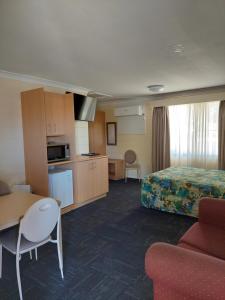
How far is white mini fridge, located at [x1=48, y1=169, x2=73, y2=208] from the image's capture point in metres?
3.64

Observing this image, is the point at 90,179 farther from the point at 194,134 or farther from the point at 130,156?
the point at 194,134

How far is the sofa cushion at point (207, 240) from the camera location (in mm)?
1736

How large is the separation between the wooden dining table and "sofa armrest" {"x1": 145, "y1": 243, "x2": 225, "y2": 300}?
46.1 inches

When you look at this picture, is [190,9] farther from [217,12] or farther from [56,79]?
[56,79]

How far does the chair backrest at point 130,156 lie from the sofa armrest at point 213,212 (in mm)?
3949

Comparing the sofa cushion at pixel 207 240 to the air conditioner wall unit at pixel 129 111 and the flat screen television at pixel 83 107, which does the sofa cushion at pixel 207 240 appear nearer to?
the flat screen television at pixel 83 107

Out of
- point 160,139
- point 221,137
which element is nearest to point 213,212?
point 221,137

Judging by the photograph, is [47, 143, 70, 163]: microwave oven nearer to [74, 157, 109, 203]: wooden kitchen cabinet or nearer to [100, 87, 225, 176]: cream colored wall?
[74, 157, 109, 203]: wooden kitchen cabinet

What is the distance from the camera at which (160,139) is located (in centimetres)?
569

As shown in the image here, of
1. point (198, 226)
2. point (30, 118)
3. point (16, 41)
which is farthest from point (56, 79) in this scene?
point (198, 226)

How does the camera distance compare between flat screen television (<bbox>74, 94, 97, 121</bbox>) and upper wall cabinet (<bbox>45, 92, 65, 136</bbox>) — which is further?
flat screen television (<bbox>74, 94, 97, 121</bbox>)

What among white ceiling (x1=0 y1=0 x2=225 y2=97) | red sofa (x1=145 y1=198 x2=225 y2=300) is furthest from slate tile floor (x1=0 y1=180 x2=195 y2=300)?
white ceiling (x1=0 y1=0 x2=225 y2=97)

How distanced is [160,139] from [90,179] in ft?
7.90

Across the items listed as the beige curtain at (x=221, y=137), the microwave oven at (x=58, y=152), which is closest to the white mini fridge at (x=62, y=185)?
the microwave oven at (x=58, y=152)
